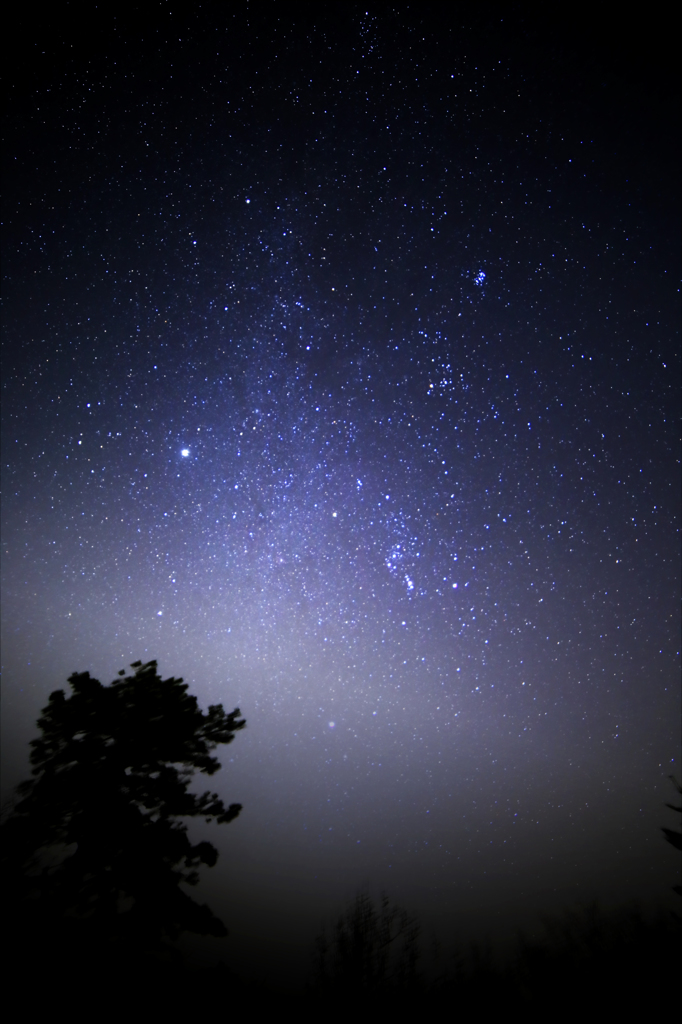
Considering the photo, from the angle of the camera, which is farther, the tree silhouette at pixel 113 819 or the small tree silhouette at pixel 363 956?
the small tree silhouette at pixel 363 956

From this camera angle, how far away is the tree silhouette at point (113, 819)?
24.4 feet

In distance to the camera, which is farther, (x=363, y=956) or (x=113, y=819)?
(x=363, y=956)

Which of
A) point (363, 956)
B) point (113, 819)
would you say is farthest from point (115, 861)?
point (363, 956)

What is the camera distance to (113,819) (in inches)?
322

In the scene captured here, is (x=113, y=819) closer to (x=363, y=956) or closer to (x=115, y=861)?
(x=115, y=861)

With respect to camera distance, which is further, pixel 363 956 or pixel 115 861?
pixel 363 956

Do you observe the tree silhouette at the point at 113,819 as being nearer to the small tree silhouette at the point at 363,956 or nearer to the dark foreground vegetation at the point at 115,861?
the dark foreground vegetation at the point at 115,861

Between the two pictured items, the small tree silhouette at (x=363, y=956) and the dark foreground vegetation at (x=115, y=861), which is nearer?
the dark foreground vegetation at (x=115, y=861)

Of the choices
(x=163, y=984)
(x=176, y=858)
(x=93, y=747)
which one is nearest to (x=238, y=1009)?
(x=163, y=984)

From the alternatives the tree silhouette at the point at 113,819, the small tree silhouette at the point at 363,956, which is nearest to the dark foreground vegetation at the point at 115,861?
the tree silhouette at the point at 113,819

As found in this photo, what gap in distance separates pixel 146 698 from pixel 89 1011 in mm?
4601

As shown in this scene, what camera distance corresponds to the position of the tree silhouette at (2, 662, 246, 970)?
24.4 feet

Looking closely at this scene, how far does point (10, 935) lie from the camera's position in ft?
22.1

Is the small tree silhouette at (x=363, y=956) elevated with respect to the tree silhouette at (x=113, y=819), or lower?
lower
